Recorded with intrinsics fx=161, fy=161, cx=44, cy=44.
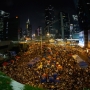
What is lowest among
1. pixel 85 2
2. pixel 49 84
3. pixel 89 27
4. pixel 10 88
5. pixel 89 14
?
pixel 49 84

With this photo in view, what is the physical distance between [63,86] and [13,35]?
13234 cm

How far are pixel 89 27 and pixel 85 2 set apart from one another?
1261cm

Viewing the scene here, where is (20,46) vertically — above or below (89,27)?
below

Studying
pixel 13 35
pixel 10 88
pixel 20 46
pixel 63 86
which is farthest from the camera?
pixel 13 35

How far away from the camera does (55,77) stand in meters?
21.2

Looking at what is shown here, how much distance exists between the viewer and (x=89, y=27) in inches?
3135

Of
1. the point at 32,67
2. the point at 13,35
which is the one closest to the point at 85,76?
the point at 32,67

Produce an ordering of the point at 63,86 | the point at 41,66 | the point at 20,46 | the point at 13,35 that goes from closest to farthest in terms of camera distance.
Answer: the point at 63,86, the point at 41,66, the point at 20,46, the point at 13,35

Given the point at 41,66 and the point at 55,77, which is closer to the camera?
the point at 55,77

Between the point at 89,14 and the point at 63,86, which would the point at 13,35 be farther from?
the point at 63,86

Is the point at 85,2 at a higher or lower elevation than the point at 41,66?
higher

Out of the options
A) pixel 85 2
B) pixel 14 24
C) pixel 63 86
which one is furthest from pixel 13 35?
pixel 63 86

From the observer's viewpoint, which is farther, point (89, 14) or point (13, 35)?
point (13, 35)

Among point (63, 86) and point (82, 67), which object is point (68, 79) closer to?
point (63, 86)
